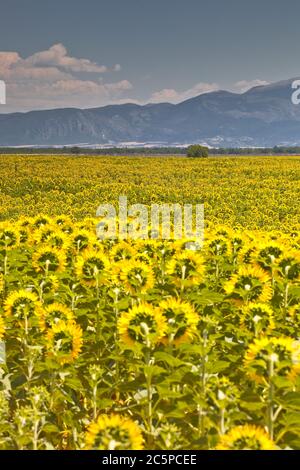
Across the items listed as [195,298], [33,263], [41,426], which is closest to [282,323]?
[195,298]

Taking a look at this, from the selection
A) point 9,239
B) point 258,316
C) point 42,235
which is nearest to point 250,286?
point 258,316

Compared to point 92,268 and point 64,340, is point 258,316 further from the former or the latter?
point 92,268

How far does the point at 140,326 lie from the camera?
12.1 ft

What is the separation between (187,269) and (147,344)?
5.78ft

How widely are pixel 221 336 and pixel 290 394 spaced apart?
1140 millimetres

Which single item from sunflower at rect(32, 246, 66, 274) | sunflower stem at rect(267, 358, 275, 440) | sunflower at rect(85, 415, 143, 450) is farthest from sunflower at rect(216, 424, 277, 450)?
sunflower at rect(32, 246, 66, 274)

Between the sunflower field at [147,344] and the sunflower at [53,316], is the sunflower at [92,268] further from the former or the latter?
the sunflower at [53,316]

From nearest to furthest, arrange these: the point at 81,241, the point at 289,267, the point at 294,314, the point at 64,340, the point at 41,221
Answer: the point at 64,340, the point at 294,314, the point at 289,267, the point at 81,241, the point at 41,221

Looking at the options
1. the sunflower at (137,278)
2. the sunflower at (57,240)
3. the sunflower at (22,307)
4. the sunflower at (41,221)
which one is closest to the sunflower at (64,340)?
the sunflower at (22,307)

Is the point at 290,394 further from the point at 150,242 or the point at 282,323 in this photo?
the point at 150,242

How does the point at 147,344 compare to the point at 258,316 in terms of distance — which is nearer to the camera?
the point at 147,344

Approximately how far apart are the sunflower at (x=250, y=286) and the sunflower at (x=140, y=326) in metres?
1.25

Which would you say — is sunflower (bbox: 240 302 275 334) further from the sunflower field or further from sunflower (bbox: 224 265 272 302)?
sunflower (bbox: 224 265 272 302)

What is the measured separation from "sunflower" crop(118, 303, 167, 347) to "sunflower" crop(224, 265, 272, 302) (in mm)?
1254
